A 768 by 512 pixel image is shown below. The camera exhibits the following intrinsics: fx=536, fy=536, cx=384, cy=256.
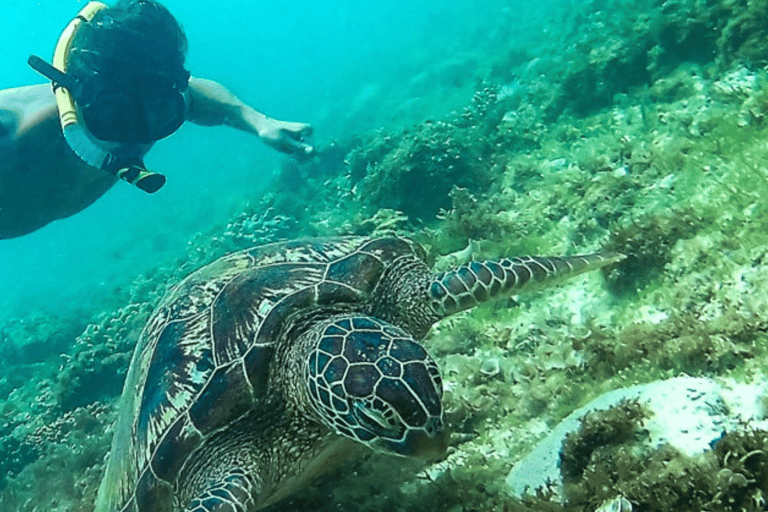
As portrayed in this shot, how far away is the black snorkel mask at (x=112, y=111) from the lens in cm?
363

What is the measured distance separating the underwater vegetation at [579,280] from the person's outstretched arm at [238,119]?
5.12ft

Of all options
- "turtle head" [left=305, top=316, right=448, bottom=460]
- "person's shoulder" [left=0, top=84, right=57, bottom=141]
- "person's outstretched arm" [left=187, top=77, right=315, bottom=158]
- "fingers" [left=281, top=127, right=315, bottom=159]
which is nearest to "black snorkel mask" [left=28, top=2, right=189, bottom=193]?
"person's shoulder" [left=0, top=84, right=57, bottom=141]

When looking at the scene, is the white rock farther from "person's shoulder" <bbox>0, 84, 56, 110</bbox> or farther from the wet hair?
"person's shoulder" <bbox>0, 84, 56, 110</bbox>

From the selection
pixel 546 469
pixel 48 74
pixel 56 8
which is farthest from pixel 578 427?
pixel 56 8

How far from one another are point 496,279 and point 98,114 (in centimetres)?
297

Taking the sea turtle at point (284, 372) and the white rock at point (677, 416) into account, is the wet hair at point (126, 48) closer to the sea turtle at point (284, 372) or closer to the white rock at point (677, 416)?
the sea turtle at point (284, 372)

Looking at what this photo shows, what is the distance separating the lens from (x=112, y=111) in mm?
3789

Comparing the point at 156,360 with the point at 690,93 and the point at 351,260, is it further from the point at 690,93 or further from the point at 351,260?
the point at 690,93

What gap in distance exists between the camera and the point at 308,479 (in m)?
2.67

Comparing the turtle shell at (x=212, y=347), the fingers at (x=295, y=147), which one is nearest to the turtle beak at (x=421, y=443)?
the turtle shell at (x=212, y=347)

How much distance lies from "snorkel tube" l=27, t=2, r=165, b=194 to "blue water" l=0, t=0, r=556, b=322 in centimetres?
895

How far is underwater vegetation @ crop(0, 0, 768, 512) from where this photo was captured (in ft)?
7.06

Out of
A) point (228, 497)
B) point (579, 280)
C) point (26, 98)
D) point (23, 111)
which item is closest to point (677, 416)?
point (579, 280)

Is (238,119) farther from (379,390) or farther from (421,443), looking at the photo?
(421,443)
